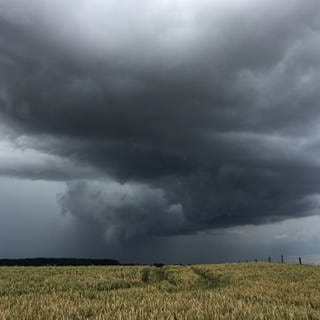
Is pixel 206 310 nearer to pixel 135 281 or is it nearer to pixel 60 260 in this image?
pixel 135 281

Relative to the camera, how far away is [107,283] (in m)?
25.3

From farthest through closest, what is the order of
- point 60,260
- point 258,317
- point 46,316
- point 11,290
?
1. point 60,260
2. point 11,290
3. point 46,316
4. point 258,317

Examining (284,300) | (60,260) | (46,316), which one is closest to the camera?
(46,316)

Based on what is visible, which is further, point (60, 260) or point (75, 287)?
point (60, 260)

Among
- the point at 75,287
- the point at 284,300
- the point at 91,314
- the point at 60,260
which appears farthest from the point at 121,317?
the point at 60,260

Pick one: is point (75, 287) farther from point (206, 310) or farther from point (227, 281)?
point (206, 310)

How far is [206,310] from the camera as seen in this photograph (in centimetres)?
1104

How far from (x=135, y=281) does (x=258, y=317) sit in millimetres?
17331

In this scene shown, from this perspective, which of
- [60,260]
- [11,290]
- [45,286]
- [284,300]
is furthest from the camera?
[60,260]

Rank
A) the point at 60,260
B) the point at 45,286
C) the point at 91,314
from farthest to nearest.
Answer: the point at 60,260 < the point at 45,286 < the point at 91,314

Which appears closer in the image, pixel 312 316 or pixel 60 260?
pixel 312 316

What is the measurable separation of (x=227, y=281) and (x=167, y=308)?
15.6 meters

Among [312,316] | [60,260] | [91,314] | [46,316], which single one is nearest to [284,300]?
[312,316]

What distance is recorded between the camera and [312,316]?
10133 mm
